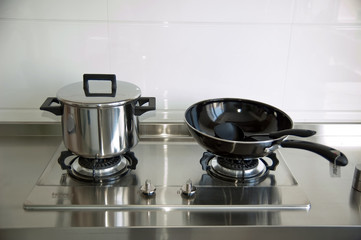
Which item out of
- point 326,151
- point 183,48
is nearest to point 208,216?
point 326,151

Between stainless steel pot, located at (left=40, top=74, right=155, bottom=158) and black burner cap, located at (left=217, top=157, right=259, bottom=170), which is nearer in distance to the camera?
stainless steel pot, located at (left=40, top=74, right=155, bottom=158)

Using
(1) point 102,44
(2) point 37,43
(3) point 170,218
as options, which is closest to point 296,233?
(3) point 170,218

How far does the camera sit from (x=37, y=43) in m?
1.04

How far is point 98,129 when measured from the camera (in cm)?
83

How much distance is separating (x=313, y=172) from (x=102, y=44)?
654mm

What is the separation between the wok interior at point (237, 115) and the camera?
100 cm

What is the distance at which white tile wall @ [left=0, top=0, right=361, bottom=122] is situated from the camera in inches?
40.3

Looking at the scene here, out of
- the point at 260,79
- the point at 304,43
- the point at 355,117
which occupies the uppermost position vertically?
the point at 304,43

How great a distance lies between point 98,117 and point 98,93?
7 cm

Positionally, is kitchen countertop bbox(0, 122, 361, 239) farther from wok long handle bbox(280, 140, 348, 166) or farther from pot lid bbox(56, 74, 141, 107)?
pot lid bbox(56, 74, 141, 107)

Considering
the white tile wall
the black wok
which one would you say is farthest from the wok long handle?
the white tile wall

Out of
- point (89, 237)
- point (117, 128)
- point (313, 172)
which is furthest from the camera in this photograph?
point (313, 172)

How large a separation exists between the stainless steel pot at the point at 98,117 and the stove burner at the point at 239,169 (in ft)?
0.69

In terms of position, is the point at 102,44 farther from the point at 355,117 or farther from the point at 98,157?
the point at 355,117
